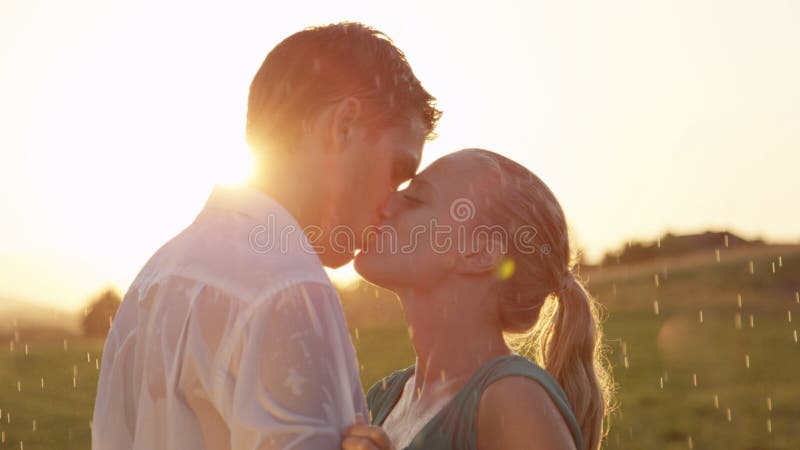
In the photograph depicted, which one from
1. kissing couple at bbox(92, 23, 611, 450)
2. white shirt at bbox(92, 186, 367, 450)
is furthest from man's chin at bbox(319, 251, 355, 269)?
white shirt at bbox(92, 186, 367, 450)

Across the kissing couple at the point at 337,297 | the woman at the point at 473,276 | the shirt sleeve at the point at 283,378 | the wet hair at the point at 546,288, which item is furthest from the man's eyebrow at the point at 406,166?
the shirt sleeve at the point at 283,378

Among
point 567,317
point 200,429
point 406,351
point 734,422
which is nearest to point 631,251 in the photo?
point 406,351

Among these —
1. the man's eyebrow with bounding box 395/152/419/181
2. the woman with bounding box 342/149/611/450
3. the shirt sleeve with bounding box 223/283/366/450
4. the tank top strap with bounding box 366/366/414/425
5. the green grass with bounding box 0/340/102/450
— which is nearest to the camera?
the shirt sleeve with bounding box 223/283/366/450

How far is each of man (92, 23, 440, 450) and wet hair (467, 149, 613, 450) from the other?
0.75 metres

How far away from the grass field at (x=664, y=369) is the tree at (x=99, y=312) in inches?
101

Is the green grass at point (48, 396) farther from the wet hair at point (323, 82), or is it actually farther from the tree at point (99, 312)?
the wet hair at point (323, 82)

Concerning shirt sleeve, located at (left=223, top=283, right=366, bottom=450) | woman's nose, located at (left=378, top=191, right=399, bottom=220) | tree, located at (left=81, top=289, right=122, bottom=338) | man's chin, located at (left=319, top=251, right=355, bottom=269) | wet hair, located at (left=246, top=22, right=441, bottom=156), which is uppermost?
wet hair, located at (left=246, top=22, right=441, bottom=156)

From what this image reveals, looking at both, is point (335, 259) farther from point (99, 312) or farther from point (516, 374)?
point (99, 312)

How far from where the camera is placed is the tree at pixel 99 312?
60.4 ft

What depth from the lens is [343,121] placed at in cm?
358

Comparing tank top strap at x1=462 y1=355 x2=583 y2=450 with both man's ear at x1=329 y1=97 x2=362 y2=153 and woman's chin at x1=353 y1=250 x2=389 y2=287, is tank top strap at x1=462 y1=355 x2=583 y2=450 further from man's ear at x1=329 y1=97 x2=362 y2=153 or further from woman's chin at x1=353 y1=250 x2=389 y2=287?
man's ear at x1=329 y1=97 x2=362 y2=153

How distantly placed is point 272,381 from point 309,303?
23 cm

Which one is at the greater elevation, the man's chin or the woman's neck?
the man's chin

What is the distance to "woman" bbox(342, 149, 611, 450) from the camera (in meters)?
4.18
